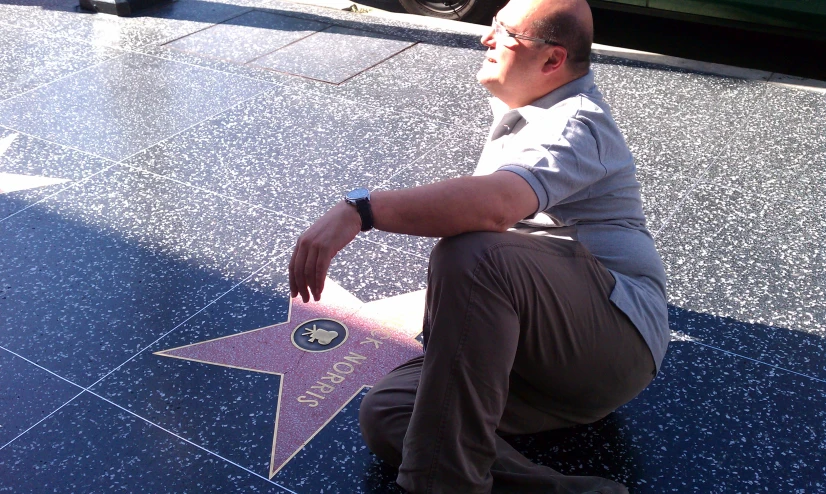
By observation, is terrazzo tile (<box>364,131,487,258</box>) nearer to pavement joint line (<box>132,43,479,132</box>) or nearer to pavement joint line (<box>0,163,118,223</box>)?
pavement joint line (<box>132,43,479,132</box>)

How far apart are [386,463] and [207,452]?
0.47m

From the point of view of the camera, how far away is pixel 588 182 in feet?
6.13

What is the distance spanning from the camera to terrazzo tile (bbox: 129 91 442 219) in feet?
11.7

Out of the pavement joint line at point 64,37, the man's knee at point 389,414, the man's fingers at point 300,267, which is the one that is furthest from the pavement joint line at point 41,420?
the pavement joint line at point 64,37

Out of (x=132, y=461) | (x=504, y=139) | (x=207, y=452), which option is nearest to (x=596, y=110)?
(x=504, y=139)

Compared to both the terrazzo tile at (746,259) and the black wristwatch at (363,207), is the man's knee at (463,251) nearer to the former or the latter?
the black wristwatch at (363,207)

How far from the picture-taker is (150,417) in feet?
7.56

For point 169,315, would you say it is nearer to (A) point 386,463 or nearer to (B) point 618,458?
(A) point 386,463

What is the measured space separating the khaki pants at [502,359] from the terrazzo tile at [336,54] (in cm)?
308

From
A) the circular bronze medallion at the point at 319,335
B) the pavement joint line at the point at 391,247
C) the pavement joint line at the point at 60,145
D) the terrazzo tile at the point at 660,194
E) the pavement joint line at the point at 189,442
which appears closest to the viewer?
the pavement joint line at the point at 189,442

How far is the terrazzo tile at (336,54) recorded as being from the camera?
4863mm

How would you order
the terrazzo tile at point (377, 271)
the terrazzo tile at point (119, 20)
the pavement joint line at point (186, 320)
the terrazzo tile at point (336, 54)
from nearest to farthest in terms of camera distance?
1. the pavement joint line at point (186, 320)
2. the terrazzo tile at point (377, 271)
3. the terrazzo tile at point (336, 54)
4. the terrazzo tile at point (119, 20)

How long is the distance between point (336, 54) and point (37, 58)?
5.89ft

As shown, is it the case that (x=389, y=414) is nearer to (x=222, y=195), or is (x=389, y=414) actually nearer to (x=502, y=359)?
(x=502, y=359)
